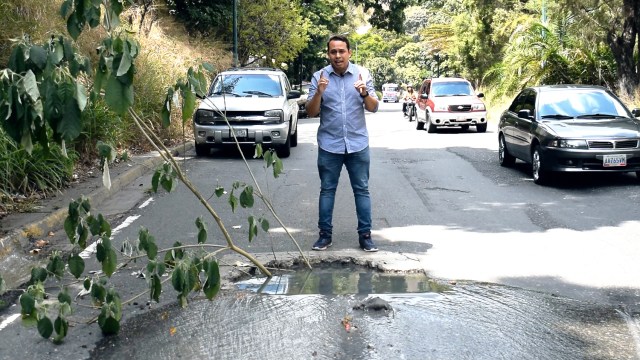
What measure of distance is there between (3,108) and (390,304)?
3062mm

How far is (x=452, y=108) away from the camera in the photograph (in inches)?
904

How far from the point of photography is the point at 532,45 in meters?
26.6

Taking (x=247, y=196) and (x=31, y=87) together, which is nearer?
(x=31, y=87)

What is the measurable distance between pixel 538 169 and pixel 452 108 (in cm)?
1154

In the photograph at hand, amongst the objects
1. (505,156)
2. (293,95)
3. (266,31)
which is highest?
(266,31)

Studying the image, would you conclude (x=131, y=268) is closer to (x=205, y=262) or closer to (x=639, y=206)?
(x=205, y=262)

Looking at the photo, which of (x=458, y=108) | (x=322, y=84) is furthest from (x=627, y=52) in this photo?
(x=322, y=84)

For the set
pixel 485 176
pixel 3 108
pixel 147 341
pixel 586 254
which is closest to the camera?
pixel 3 108

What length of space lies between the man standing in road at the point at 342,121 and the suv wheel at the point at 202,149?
8.84 m

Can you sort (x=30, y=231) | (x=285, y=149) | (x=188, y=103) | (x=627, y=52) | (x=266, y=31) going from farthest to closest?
(x=266, y=31), (x=627, y=52), (x=285, y=149), (x=30, y=231), (x=188, y=103)

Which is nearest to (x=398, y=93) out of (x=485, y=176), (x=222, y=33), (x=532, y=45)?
(x=222, y=33)

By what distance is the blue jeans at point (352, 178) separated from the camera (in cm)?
718

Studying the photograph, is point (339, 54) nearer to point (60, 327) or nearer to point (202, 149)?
point (60, 327)

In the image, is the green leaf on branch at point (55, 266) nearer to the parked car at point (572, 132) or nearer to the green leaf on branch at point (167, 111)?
the green leaf on branch at point (167, 111)
